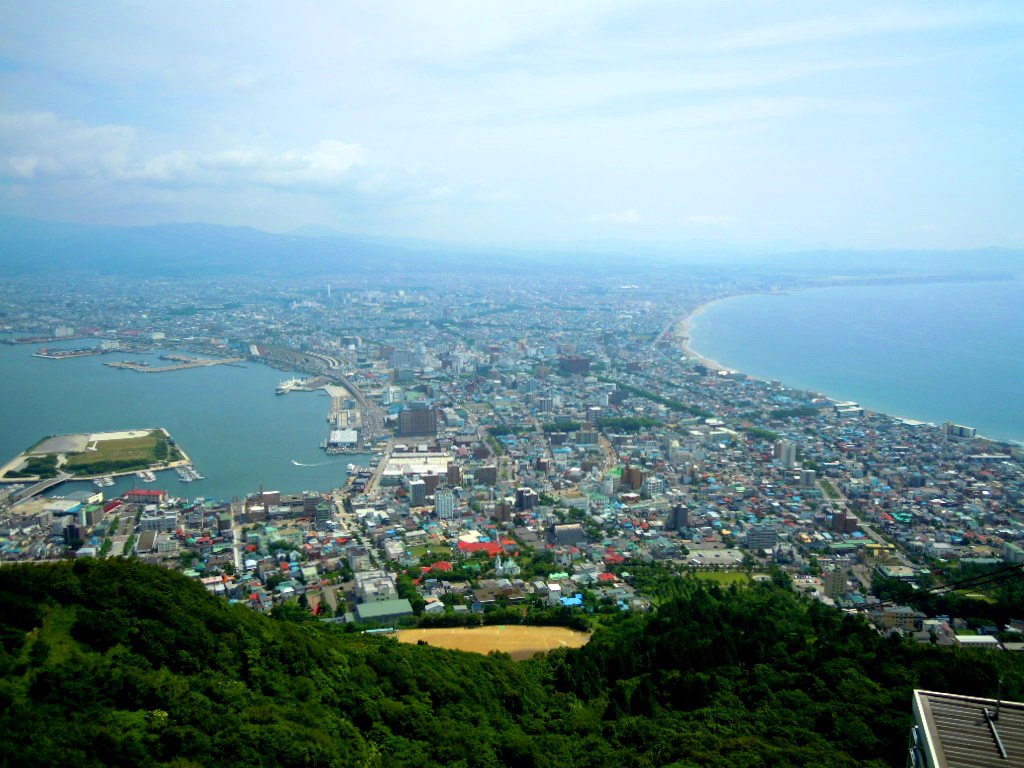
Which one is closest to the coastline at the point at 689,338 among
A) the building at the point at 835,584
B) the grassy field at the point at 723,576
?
the grassy field at the point at 723,576

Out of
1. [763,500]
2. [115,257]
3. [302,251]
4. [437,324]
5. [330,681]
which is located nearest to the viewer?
[330,681]

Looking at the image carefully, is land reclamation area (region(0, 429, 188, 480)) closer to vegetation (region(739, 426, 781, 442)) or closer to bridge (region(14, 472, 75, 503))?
bridge (region(14, 472, 75, 503))

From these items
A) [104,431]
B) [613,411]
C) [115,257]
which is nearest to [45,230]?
[115,257]

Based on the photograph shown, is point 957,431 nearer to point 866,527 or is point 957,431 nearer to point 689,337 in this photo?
point 866,527

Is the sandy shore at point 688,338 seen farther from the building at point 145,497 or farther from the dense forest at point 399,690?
the dense forest at point 399,690

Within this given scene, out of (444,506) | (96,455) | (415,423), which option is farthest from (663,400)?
(96,455)

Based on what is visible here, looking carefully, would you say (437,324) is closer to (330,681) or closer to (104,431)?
(104,431)

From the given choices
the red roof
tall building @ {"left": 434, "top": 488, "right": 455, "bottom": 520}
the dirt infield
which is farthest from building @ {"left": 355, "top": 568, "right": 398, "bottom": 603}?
tall building @ {"left": 434, "top": 488, "right": 455, "bottom": 520}
